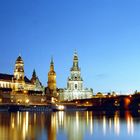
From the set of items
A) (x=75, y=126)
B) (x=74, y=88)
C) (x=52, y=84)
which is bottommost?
(x=75, y=126)

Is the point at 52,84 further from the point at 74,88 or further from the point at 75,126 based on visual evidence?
the point at 75,126

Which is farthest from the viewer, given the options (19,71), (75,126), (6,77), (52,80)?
(52,80)

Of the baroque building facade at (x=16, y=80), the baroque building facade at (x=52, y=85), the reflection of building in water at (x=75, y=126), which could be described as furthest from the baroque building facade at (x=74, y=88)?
the reflection of building in water at (x=75, y=126)

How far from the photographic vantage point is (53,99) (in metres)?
177

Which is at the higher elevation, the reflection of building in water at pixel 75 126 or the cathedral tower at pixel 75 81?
the cathedral tower at pixel 75 81

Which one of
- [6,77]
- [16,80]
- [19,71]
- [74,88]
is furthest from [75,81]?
[6,77]

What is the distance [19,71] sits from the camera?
557 feet

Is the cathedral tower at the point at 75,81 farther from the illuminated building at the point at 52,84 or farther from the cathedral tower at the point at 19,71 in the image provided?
the cathedral tower at the point at 19,71

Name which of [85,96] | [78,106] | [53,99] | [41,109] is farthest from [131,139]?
[85,96]

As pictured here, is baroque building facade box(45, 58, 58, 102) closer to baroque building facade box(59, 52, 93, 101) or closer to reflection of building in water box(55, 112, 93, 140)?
baroque building facade box(59, 52, 93, 101)

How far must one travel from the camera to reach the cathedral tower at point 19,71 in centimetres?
16962

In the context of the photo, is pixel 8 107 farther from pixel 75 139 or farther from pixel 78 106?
pixel 75 139

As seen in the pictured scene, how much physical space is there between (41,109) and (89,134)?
85.5 m

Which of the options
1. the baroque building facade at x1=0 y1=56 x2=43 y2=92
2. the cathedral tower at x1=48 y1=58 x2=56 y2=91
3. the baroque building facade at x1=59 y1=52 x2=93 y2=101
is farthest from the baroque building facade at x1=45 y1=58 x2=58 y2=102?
the baroque building facade at x1=0 y1=56 x2=43 y2=92
